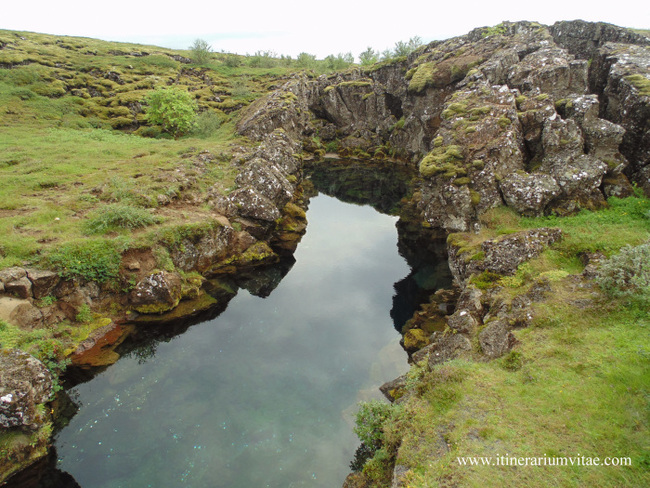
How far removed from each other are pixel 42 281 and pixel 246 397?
48.0ft

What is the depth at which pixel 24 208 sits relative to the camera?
25375 mm

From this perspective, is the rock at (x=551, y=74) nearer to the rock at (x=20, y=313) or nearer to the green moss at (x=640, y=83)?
the green moss at (x=640, y=83)

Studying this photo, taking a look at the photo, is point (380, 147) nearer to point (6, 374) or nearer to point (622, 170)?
point (622, 170)

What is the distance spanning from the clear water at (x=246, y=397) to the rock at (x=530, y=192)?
1339 cm

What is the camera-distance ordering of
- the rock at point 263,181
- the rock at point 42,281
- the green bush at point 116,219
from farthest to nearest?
the rock at point 263,181 < the green bush at point 116,219 < the rock at point 42,281

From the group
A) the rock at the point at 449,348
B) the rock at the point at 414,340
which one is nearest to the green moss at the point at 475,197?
the rock at the point at 414,340

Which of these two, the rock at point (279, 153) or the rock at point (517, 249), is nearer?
the rock at point (517, 249)

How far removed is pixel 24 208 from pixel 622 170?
162 feet

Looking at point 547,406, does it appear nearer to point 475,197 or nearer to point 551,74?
point 475,197

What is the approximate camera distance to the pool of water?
1502 centimetres

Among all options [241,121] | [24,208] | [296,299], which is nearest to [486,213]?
[296,299]

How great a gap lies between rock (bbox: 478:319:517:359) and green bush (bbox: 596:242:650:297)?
4981 millimetres

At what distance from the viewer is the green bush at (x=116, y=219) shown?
2461cm

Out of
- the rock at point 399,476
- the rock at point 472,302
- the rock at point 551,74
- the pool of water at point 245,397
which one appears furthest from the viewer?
the rock at point 551,74
